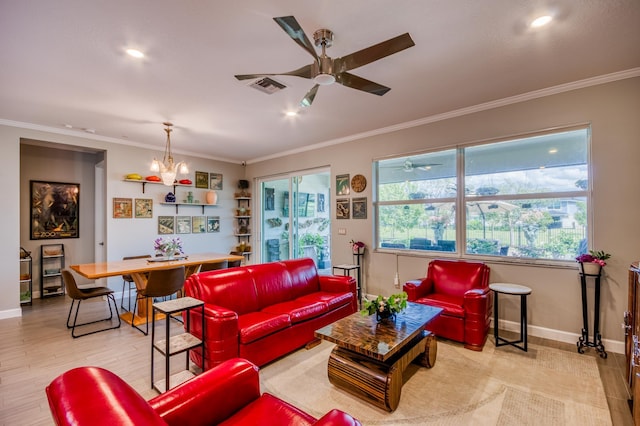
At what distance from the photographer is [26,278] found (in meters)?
5.00

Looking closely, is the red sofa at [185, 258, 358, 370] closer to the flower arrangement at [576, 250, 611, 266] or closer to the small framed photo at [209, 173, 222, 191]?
the flower arrangement at [576, 250, 611, 266]

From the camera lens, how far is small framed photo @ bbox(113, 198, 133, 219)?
5.43 m

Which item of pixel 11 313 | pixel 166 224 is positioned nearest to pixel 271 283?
pixel 166 224

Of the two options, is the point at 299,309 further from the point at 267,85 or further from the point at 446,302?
the point at 267,85

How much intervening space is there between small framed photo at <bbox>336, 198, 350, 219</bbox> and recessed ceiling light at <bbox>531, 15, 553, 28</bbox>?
354 cm

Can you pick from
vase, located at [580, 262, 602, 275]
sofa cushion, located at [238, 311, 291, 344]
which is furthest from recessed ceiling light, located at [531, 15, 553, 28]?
sofa cushion, located at [238, 311, 291, 344]

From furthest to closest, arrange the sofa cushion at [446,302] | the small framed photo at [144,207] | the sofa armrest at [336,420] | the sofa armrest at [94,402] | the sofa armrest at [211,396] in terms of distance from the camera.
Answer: the small framed photo at [144,207] < the sofa cushion at [446,302] < the sofa armrest at [211,396] < the sofa armrest at [336,420] < the sofa armrest at [94,402]

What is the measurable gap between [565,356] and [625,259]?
1176 mm

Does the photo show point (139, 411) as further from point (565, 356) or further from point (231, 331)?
point (565, 356)

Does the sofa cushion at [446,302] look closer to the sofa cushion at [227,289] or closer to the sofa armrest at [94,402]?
the sofa cushion at [227,289]

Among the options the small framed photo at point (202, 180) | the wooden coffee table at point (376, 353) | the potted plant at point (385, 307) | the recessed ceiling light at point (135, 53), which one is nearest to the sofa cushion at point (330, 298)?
the wooden coffee table at point (376, 353)

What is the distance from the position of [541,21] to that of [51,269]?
7.89 metres

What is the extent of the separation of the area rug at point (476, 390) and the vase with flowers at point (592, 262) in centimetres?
86

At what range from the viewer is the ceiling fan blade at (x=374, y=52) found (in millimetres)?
1914
